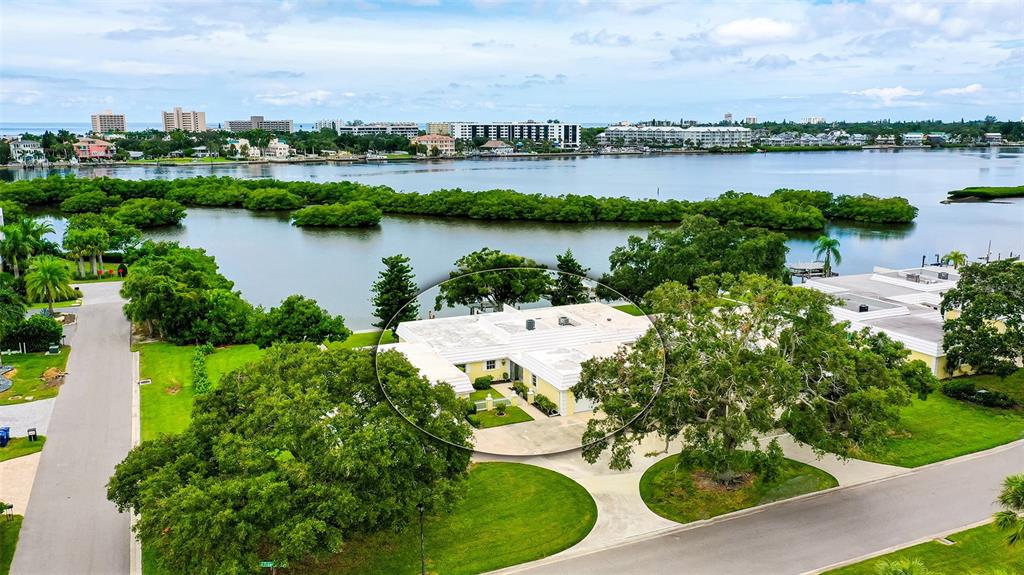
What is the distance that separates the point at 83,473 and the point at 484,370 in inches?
412

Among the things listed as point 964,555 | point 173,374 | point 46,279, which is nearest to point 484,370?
point 964,555

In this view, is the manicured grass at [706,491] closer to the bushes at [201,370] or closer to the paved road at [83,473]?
the paved road at [83,473]

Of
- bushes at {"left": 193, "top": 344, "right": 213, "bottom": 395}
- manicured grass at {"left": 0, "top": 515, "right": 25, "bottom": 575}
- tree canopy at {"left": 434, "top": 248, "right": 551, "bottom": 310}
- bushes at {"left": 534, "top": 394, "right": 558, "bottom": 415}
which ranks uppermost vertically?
tree canopy at {"left": 434, "top": 248, "right": 551, "bottom": 310}

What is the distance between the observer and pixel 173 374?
2147cm

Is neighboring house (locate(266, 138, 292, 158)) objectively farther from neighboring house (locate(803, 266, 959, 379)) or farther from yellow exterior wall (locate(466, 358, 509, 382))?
yellow exterior wall (locate(466, 358, 509, 382))

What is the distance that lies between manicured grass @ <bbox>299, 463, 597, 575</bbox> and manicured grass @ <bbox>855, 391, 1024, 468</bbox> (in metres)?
6.50

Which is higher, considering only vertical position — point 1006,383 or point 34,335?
point 34,335

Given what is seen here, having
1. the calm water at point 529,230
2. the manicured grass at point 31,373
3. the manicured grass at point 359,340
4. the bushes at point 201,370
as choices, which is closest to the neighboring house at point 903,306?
the calm water at point 529,230

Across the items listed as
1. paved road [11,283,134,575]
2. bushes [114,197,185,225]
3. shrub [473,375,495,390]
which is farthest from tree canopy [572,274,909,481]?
bushes [114,197,185,225]

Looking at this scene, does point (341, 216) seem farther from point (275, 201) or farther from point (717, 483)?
point (717, 483)

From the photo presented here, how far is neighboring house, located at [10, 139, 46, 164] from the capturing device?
11200 centimetres

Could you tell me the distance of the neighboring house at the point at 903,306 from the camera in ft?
68.4

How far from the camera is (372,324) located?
28391 mm

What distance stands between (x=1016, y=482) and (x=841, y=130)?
209 metres
